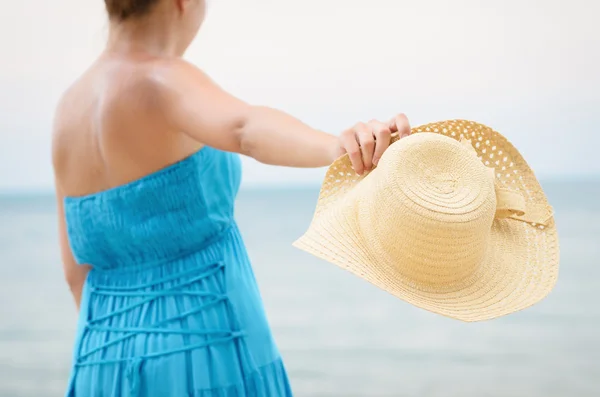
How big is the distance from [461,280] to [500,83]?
5.25m

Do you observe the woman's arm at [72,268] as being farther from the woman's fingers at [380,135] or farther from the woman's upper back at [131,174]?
the woman's fingers at [380,135]

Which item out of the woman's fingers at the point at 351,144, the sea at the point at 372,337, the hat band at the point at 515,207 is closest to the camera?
the woman's fingers at the point at 351,144

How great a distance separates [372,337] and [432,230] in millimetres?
2788

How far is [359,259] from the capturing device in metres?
0.94

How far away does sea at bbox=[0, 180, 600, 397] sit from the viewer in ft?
10.1

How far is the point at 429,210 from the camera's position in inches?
37.2

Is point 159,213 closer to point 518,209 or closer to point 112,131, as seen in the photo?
point 112,131

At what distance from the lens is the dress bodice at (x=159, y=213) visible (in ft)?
3.59

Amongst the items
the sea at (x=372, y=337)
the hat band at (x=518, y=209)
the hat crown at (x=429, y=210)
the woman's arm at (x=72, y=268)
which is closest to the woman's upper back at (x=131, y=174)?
the woman's arm at (x=72, y=268)

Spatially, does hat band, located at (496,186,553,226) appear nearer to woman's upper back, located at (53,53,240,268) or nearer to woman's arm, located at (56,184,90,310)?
woman's upper back, located at (53,53,240,268)

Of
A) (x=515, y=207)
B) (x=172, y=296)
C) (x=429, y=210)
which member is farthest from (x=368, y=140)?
(x=172, y=296)

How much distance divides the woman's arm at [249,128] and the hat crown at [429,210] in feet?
0.12

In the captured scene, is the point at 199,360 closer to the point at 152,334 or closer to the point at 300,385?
the point at 152,334

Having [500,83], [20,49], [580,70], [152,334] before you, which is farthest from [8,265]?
[152,334]
